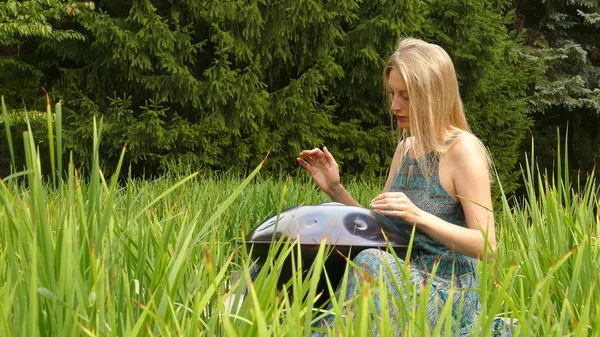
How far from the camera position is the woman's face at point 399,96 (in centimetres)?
279

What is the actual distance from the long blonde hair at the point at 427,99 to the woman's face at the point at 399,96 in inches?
1.3

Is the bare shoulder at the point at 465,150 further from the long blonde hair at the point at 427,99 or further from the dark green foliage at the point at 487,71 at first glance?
the dark green foliage at the point at 487,71

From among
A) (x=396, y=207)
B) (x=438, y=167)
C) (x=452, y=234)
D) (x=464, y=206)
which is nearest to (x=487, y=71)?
(x=438, y=167)

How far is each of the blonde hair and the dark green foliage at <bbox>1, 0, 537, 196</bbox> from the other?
210 inches

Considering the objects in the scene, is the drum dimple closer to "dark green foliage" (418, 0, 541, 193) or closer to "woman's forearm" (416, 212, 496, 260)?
"woman's forearm" (416, 212, 496, 260)

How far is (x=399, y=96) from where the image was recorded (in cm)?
282

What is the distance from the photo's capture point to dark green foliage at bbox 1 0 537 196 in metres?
8.16

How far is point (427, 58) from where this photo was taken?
9.05 feet

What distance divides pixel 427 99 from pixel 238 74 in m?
6.12

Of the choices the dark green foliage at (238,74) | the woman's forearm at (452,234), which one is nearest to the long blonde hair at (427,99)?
the woman's forearm at (452,234)

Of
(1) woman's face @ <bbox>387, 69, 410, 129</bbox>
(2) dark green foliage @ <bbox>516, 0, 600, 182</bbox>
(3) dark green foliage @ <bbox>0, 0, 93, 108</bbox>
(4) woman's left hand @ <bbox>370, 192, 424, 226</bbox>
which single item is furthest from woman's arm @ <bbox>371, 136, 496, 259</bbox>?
(2) dark green foliage @ <bbox>516, 0, 600, 182</bbox>

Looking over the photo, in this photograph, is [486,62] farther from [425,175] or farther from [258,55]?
[425,175]

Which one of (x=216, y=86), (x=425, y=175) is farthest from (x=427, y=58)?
(x=216, y=86)

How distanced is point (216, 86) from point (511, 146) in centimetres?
422
